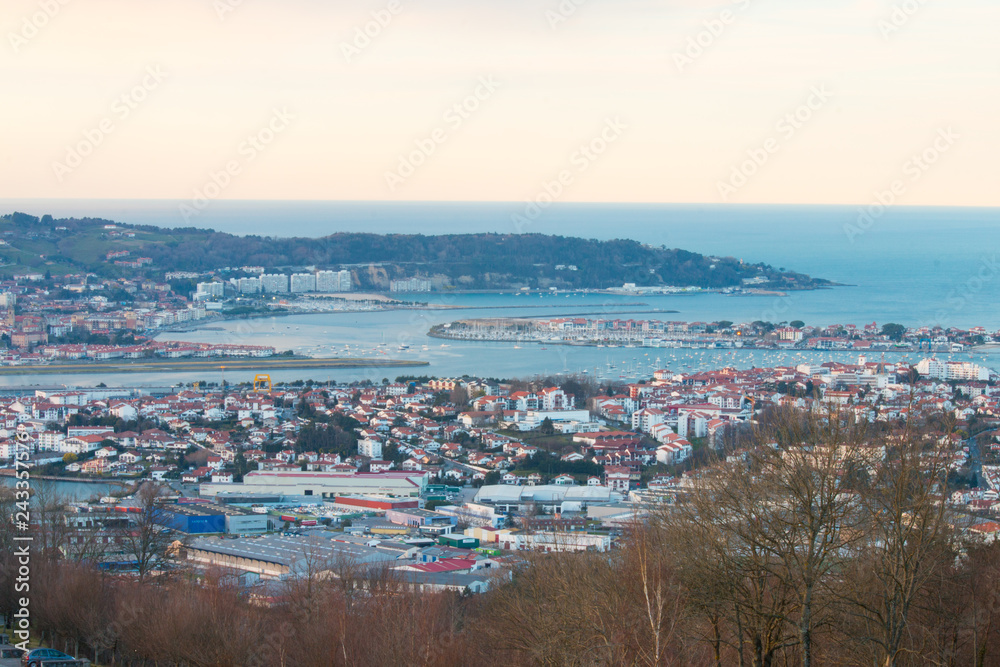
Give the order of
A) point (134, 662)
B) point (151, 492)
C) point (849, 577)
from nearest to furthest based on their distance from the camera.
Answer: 1. point (849, 577)
2. point (134, 662)
3. point (151, 492)

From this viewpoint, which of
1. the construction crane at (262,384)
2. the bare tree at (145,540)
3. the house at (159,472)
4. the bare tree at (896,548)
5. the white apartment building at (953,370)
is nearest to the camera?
the bare tree at (896,548)

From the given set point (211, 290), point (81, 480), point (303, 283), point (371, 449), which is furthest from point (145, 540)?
point (303, 283)

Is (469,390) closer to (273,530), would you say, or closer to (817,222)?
(273,530)

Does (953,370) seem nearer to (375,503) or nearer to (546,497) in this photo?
(546,497)

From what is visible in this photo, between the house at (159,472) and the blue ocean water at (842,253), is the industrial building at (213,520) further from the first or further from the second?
the blue ocean water at (842,253)

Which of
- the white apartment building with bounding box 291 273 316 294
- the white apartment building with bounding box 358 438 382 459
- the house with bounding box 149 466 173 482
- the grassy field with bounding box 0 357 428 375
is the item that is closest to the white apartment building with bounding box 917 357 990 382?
the white apartment building with bounding box 358 438 382 459

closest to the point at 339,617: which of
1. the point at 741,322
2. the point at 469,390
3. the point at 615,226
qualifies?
the point at 469,390

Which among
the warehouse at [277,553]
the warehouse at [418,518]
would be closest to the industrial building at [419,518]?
the warehouse at [418,518]
